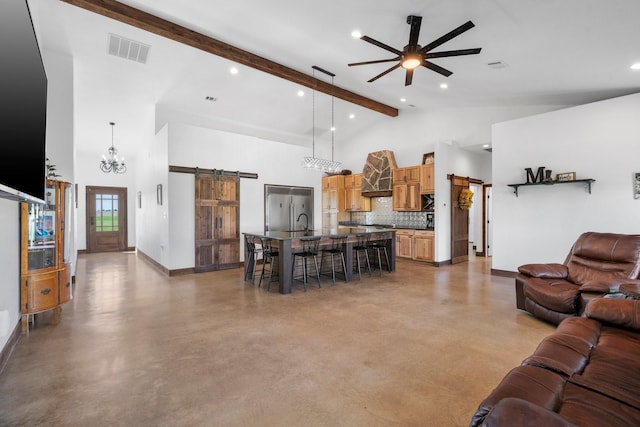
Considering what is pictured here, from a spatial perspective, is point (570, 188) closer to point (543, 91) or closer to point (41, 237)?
point (543, 91)

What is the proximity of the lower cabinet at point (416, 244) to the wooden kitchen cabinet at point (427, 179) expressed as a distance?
1027 mm

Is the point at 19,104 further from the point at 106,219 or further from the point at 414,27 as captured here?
the point at 106,219

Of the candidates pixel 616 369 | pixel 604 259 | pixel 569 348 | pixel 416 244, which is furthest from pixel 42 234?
pixel 416 244

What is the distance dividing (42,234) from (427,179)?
7209 mm

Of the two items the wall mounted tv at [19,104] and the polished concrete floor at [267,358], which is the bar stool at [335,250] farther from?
the wall mounted tv at [19,104]

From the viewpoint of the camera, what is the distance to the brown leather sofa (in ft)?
3.86

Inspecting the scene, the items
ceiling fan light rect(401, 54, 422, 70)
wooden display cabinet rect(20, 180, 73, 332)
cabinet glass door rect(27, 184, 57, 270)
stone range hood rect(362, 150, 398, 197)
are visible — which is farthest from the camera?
stone range hood rect(362, 150, 398, 197)

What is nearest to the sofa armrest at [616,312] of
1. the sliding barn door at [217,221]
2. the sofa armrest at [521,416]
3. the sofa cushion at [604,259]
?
the sofa cushion at [604,259]

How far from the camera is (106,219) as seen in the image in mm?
10039

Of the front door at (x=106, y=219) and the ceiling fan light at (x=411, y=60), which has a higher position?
the ceiling fan light at (x=411, y=60)

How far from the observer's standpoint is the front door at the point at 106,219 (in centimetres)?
969

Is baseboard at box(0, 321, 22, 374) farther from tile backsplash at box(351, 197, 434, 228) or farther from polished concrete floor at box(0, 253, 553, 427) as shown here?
tile backsplash at box(351, 197, 434, 228)

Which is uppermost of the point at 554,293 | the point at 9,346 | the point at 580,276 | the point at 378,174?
the point at 378,174

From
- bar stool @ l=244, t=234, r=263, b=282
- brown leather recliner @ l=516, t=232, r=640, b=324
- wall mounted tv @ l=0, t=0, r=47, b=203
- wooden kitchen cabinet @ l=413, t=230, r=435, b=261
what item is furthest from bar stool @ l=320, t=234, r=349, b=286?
A: wall mounted tv @ l=0, t=0, r=47, b=203
